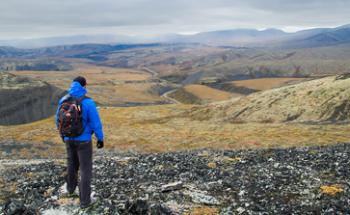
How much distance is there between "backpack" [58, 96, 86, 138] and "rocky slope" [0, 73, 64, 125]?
76.4 metres

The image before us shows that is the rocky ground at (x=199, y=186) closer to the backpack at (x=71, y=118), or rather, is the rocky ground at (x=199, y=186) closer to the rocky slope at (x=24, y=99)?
the backpack at (x=71, y=118)

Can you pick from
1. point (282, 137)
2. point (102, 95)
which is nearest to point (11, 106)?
point (282, 137)

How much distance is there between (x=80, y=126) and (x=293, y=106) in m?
50.3

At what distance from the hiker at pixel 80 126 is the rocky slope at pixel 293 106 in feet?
144

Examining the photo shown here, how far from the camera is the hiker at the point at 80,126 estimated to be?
1322 centimetres

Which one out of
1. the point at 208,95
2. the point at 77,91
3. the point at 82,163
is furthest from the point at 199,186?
the point at 208,95

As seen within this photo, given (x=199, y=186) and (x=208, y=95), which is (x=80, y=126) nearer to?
(x=199, y=186)

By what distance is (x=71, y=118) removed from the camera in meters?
13.2

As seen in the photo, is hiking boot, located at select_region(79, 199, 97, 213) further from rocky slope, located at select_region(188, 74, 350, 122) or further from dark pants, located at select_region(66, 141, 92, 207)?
rocky slope, located at select_region(188, 74, 350, 122)

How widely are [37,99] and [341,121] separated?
69936 millimetres

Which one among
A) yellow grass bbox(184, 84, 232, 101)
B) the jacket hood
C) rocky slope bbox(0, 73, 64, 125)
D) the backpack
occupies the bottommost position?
yellow grass bbox(184, 84, 232, 101)

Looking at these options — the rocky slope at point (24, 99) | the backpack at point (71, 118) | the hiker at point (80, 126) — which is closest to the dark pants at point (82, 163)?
the hiker at point (80, 126)

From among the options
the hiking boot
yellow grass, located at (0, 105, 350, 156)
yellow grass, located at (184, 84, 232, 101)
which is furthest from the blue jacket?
yellow grass, located at (184, 84, 232, 101)

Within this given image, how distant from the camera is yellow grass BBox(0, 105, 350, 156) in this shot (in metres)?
40.4
